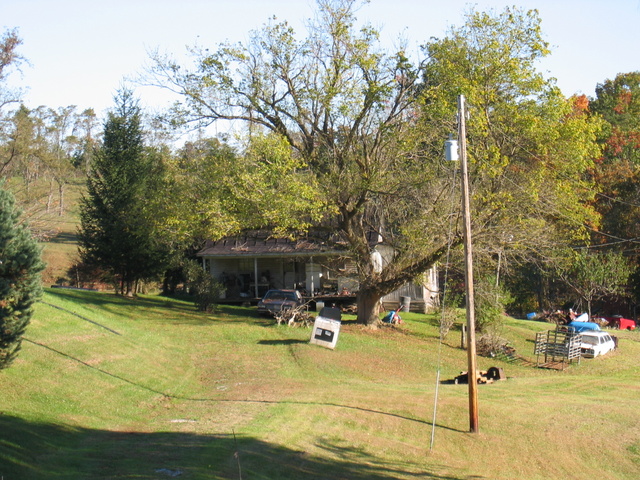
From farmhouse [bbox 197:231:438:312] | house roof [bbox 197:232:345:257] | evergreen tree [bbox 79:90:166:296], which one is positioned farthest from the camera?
farmhouse [bbox 197:231:438:312]

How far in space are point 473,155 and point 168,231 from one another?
1239 centimetres

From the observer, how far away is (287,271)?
131ft

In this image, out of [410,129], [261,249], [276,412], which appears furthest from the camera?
[261,249]

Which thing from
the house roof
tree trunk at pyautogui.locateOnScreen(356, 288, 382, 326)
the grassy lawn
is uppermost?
the house roof

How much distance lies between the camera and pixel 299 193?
24.2 meters

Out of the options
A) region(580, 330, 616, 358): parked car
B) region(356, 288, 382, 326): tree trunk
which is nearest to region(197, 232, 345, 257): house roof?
region(356, 288, 382, 326): tree trunk

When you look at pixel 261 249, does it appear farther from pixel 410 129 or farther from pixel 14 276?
pixel 14 276

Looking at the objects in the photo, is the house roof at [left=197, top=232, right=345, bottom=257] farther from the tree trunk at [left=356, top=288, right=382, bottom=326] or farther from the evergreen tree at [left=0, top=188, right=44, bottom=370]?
the evergreen tree at [left=0, top=188, right=44, bottom=370]

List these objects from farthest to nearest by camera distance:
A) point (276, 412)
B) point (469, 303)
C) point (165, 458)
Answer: point (276, 412), point (469, 303), point (165, 458)

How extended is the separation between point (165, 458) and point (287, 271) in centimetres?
2941

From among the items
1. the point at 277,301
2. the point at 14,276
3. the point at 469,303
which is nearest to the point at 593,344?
the point at 277,301

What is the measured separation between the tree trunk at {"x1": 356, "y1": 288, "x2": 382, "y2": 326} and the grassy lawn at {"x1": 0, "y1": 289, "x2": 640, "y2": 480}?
12.3 ft

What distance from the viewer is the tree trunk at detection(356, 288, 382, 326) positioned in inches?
1141

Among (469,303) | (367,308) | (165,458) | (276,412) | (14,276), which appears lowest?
(276,412)
